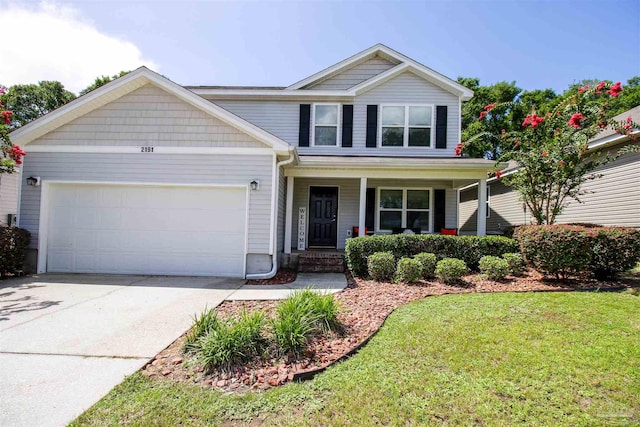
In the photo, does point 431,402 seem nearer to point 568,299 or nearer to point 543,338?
point 543,338

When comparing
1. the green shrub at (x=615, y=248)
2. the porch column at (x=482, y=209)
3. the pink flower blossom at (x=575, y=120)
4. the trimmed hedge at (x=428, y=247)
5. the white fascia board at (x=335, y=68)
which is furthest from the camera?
the white fascia board at (x=335, y=68)

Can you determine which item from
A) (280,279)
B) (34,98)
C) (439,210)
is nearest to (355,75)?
(439,210)

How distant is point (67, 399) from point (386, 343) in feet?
9.80

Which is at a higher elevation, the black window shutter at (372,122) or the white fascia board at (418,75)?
the white fascia board at (418,75)

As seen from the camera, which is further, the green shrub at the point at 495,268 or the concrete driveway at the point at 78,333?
the green shrub at the point at 495,268

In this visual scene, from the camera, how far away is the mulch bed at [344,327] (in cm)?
282

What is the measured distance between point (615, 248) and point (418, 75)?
300 inches

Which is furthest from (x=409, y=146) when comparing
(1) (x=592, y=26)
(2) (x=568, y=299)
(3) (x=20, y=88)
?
(3) (x=20, y=88)

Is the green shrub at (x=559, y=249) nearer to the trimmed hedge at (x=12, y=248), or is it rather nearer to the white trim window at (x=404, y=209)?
the white trim window at (x=404, y=209)

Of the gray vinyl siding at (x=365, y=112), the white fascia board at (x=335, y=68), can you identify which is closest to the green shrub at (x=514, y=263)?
the gray vinyl siding at (x=365, y=112)

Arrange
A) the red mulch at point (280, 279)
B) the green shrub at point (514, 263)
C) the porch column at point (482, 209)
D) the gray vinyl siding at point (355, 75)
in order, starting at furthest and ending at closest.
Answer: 1. the gray vinyl siding at point (355, 75)
2. the porch column at point (482, 209)
3. the red mulch at point (280, 279)
4. the green shrub at point (514, 263)

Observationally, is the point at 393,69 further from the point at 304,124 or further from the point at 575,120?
the point at 575,120

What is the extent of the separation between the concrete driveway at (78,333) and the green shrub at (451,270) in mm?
4340

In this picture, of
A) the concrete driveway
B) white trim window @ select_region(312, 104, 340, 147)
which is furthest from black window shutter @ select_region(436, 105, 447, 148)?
the concrete driveway
